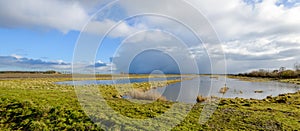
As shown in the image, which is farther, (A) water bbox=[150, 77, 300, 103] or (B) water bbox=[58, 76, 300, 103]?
(B) water bbox=[58, 76, 300, 103]

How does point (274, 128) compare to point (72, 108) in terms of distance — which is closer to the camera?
point (274, 128)

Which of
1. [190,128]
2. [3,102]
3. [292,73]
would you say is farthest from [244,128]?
[292,73]

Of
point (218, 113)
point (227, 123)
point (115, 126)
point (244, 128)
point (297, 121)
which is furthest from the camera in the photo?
point (218, 113)

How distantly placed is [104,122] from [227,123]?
625cm

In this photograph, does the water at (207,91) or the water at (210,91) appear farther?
the water at (207,91)

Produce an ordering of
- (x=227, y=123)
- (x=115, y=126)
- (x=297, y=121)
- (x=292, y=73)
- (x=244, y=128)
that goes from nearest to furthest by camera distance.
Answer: (x=115, y=126) → (x=244, y=128) → (x=227, y=123) → (x=297, y=121) → (x=292, y=73)

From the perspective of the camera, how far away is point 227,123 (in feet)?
36.1

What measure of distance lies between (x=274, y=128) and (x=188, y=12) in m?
7.35

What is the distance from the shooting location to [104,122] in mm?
10141

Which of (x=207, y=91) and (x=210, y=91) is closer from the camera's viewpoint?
(x=207, y=91)

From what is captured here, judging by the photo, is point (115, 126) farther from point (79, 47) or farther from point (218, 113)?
point (218, 113)

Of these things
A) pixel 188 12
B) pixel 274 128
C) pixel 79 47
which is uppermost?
pixel 188 12

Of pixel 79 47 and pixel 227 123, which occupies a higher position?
pixel 79 47

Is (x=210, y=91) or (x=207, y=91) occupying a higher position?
(x=207, y=91)
